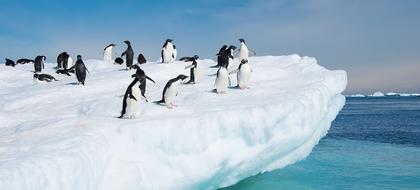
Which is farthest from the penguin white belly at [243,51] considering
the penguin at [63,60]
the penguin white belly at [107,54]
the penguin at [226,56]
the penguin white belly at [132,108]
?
the penguin white belly at [132,108]

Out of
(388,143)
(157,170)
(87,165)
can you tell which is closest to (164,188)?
(157,170)

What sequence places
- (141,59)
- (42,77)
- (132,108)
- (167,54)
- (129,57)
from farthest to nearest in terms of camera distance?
(141,59) → (167,54) → (129,57) → (42,77) → (132,108)

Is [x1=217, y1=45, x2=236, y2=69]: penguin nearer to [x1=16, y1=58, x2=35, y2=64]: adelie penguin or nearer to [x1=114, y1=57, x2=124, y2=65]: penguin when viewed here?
[x1=114, y1=57, x2=124, y2=65]: penguin

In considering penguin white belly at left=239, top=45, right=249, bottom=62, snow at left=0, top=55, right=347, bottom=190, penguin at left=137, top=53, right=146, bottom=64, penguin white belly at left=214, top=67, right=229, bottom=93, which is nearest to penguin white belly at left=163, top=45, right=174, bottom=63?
penguin white belly at left=239, top=45, right=249, bottom=62

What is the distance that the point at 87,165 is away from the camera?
6.96 meters

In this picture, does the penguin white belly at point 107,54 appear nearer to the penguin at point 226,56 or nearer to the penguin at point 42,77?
the penguin at point 42,77

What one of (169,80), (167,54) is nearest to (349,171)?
(169,80)

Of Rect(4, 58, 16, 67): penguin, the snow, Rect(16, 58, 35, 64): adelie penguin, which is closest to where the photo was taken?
the snow

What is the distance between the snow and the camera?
6.88 meters

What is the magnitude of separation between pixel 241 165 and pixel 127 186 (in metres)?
3.93

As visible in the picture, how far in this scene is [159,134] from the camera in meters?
8.85

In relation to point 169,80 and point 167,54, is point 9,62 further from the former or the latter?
point 169,80

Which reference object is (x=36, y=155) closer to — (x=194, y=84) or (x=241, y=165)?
(x=241, y=165)

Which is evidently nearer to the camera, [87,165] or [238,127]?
[87,165]
